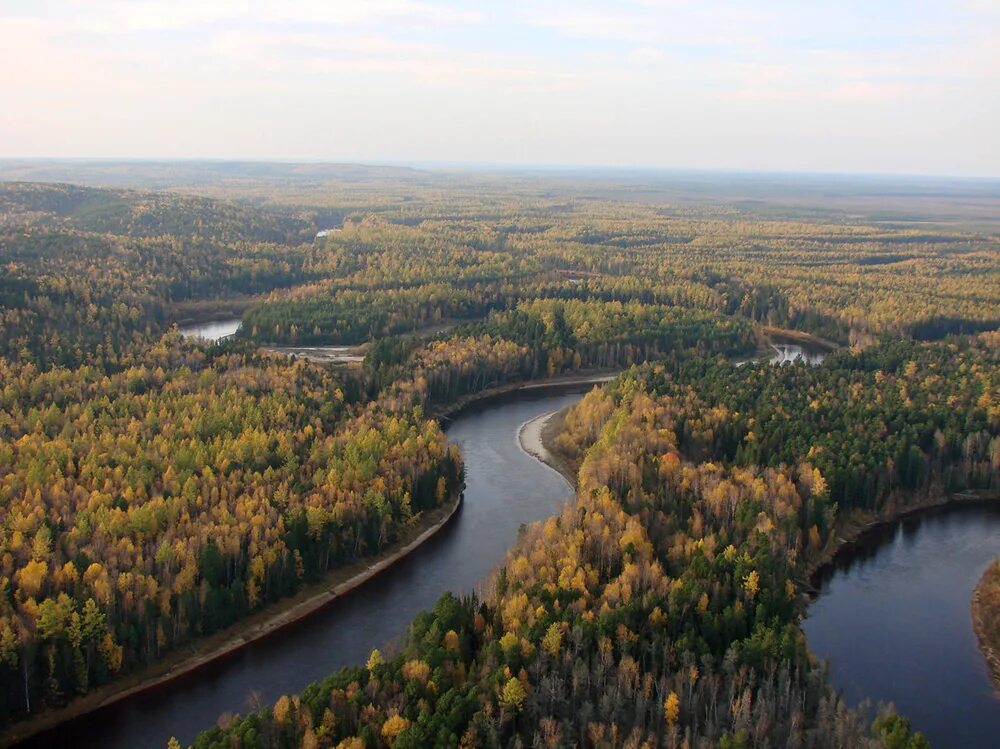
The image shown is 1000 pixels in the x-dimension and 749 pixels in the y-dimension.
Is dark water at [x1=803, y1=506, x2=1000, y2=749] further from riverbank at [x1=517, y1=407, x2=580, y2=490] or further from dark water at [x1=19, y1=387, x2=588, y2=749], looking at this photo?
riverbank at [x1=517, y1=407, x2=580, y2=490]

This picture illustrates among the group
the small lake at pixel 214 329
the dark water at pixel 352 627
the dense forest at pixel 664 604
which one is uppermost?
the dense forest at pixel 664 604

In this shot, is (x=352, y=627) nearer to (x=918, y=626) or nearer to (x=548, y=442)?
(x=918, y=626)

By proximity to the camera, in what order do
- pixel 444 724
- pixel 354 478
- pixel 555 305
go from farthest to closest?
pixel 555 305 < pixel 354 478 < pixel 444 724

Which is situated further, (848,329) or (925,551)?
(848,329)

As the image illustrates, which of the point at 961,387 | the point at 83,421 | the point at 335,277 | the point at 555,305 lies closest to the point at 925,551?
the point at 961,387

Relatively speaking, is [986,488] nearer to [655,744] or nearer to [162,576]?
[655,744]

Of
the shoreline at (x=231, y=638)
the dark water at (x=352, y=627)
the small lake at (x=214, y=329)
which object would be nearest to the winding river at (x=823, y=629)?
the dark water at (x=352, y=627)

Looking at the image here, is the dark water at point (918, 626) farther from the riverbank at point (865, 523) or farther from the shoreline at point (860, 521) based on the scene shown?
the riverbank at point (865, 523)

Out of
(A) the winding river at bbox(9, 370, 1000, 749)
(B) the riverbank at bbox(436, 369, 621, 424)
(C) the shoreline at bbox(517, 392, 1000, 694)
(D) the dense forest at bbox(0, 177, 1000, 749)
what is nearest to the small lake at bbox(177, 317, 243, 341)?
(D) the dense forest at bbox(0, 177, 1000, 749)
